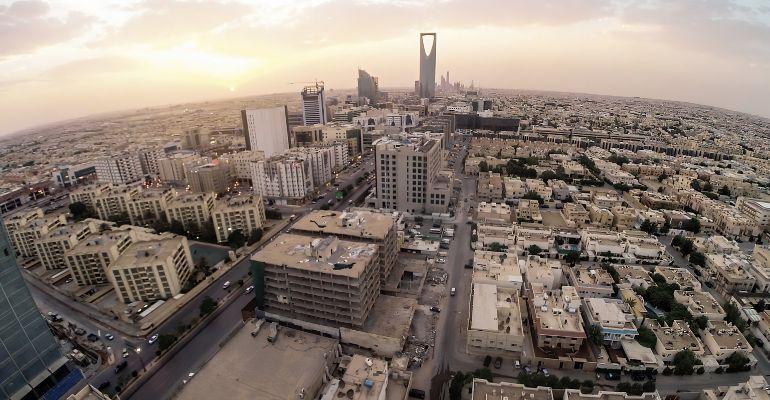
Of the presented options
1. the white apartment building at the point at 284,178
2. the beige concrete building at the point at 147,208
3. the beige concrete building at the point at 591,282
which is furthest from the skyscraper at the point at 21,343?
the beige concrete building at the point at 591,282

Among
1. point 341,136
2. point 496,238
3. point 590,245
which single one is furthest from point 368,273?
point 341,136

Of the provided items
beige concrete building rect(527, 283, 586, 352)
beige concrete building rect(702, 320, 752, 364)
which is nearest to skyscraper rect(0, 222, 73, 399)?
beige concrete building rect(527, 283, 586, 352)

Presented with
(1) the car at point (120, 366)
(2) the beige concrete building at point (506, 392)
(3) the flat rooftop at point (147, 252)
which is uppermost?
(3) the flat rooftop at point (147, 252)

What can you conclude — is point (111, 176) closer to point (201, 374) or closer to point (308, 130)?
point (308, 130)

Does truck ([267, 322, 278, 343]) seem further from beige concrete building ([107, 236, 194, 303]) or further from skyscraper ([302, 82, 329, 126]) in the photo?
skyscraper ([302, 82, 329, 126])

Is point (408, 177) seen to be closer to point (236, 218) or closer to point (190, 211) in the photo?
point (236, 218)

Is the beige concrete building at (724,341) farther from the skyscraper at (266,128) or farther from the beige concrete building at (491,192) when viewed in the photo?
the skyscraper at (266,128)

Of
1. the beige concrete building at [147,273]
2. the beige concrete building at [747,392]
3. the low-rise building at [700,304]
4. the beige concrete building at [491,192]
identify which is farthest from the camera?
the beige concrete building at [491,192]
